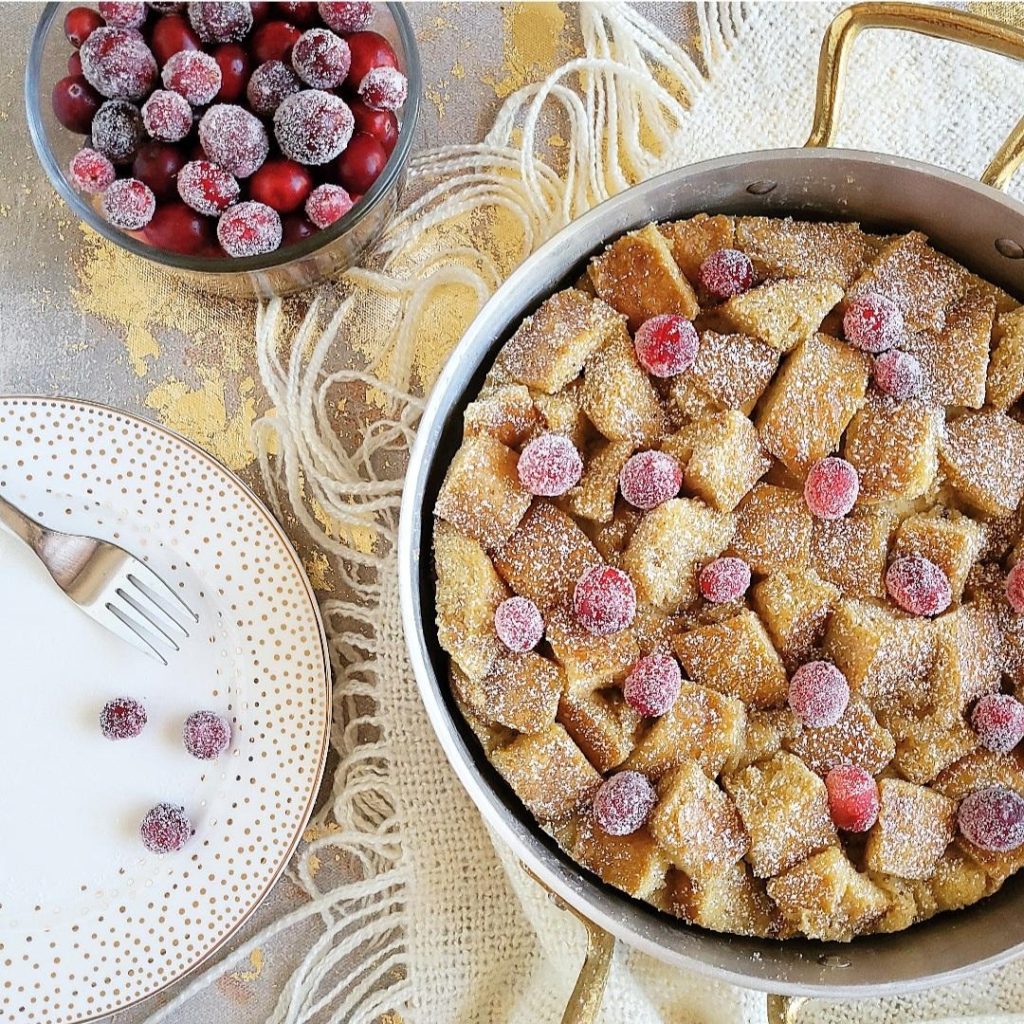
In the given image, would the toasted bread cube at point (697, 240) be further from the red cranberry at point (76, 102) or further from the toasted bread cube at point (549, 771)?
the red cranberry at point (76, 102)

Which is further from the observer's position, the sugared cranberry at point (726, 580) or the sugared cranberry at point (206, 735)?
the sugared cranberry at point (206, 735)

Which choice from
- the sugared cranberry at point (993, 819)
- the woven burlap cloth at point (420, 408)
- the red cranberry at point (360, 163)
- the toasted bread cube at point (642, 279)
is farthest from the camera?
the woven burlap cloth at point (420, 408)

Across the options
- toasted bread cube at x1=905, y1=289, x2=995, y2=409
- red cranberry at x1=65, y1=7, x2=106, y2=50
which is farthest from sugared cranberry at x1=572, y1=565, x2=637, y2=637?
red cranberry at x1=65, y1=7, x2=106, y2=50

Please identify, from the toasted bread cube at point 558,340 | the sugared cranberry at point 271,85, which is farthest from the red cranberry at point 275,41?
the toasted bread cube at point 558,340

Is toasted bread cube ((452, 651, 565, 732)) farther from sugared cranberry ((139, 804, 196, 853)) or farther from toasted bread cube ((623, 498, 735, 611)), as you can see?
sugared cranberry ((139, 804, 196, 853))

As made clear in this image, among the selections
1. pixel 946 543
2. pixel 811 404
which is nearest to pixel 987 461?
pixel 946 543

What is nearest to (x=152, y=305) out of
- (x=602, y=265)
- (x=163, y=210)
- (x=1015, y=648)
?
(x=163, y=210)

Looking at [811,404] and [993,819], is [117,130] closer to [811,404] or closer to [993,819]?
[811,404]
